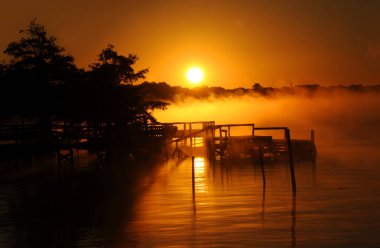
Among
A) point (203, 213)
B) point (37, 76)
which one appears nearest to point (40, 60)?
point (37, 76)

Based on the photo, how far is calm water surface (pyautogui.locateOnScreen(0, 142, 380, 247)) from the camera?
18750 mm

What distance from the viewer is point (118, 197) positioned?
29.9 m

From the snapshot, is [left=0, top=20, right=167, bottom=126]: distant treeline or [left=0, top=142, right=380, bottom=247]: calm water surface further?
[left=0, top=20, right=167, bottom=126]: distant treeline

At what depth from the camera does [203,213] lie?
23.5 metres

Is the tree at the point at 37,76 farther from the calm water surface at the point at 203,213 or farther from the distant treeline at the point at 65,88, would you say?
the calm water surface at the point at 203,213

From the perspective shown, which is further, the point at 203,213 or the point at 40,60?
the point at 40,60

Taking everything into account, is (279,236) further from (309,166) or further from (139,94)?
(139,94)

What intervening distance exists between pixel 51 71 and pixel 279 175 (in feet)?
92.6

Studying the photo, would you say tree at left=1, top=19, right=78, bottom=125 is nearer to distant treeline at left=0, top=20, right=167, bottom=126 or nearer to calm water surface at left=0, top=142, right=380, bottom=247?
distant treeline at left=0, top=20, right=167, bottom=126

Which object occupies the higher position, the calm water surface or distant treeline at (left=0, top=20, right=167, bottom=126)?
distant treeline at (left=0, top=20, right=167, bottom=126)

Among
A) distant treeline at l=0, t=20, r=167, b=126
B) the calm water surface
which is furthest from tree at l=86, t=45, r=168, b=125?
the calm water surface

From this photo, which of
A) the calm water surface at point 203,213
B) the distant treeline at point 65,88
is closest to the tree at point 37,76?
the distant treeline at point 65,88

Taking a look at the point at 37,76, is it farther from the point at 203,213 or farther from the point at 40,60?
the point at 203,213

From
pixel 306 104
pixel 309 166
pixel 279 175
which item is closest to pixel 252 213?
pixel 279 175
